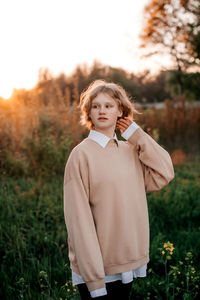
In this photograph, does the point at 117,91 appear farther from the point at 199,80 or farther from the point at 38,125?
the point at 199,80

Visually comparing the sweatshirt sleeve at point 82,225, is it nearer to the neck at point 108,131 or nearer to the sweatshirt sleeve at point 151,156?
the neck at point 108,131

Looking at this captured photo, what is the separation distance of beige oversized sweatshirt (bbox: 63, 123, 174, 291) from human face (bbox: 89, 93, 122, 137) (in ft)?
0.34

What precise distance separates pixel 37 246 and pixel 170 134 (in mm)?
5491

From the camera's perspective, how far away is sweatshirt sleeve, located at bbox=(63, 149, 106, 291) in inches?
54.4

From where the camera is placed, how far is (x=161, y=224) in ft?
12.2

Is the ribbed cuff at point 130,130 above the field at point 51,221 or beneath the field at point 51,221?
above

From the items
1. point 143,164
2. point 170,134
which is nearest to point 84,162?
point 143,164

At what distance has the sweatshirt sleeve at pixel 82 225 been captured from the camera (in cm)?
138

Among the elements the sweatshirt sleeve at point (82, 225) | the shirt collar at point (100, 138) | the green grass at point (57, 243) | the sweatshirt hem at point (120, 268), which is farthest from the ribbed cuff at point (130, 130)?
the green grass at point (57, 243)

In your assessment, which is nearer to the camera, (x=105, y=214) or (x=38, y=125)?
(x=105, y=214)

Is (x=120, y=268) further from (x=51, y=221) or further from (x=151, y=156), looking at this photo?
(x=51, y=221)

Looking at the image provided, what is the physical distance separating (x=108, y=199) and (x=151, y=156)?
1.22 ft

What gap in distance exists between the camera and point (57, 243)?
2988mm

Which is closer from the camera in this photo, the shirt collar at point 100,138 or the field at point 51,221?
the shirt collar at point 100,138
